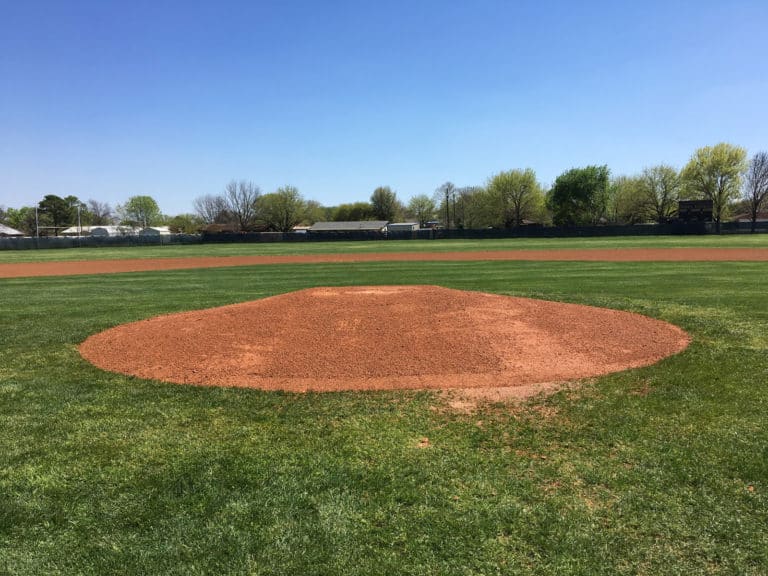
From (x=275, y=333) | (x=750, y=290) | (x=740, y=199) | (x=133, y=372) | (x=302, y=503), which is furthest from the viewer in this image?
(x=740, y=199)

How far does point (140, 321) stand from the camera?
10742mm

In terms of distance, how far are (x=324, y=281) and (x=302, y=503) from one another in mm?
15760

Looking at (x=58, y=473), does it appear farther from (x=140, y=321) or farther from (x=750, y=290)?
(x=750, y=290)

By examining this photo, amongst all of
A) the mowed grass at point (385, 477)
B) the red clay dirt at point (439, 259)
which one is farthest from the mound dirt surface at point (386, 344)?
the red clay dirt at point (439, 259)

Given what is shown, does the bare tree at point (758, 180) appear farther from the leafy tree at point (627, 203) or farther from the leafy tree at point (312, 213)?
the leafy tree at point (312, 213)

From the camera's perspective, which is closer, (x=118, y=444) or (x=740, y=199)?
(x=118, y=444)

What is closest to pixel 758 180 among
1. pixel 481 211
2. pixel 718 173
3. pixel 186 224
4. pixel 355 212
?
pixel 718 173

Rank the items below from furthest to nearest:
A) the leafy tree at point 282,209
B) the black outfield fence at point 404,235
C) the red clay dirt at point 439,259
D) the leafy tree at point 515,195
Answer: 1. the leafy tree at point 282,209
2. the leafy tree at point 515,195
3. the black outfield fence at point 404,235
4. the red clay dirt at point 439,259

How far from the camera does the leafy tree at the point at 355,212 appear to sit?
117562 mm

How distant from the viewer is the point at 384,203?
114812mm

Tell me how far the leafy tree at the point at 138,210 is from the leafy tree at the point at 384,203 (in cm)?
6337

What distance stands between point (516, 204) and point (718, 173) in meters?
31.5

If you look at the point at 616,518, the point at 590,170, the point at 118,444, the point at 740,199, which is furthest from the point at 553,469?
the point at 740,199

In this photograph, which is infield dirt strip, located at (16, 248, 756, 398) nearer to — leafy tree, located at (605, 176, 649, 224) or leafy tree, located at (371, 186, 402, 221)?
leafy tree, located at (605, 176, 649, 224)
